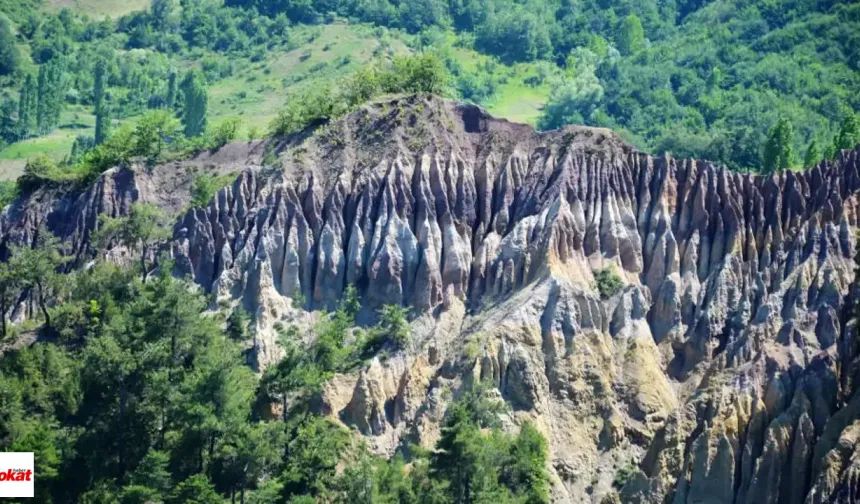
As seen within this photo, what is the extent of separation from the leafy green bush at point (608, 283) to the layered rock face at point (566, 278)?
52 centimetres

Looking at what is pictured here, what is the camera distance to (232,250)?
127m

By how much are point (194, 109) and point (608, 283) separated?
73.9 meters

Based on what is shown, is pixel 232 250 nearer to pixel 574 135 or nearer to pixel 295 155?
pixel 295 155

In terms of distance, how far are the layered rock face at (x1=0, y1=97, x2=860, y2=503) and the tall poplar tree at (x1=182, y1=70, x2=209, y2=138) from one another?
49030mm

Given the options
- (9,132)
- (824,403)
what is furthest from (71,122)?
(824,403)

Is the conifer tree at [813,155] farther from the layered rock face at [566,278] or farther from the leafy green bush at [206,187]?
the leafy green bush at [206,187]

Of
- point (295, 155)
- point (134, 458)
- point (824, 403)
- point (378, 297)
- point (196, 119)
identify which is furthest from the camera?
point (196, 119)

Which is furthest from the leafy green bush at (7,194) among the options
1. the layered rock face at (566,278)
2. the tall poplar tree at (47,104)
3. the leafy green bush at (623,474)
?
the leafy green bush at (623,474)

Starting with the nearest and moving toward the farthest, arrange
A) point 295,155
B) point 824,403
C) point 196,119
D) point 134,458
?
point 824,403 → point 134,458 → point 295,155 → point 196,119

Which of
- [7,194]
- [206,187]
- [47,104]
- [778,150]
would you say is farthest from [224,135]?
[47,104]

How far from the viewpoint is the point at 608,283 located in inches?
4783

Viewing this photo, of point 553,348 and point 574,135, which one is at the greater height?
point 574,135

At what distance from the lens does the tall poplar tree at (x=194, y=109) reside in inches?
7274

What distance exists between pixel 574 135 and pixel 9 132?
79.5 meters
